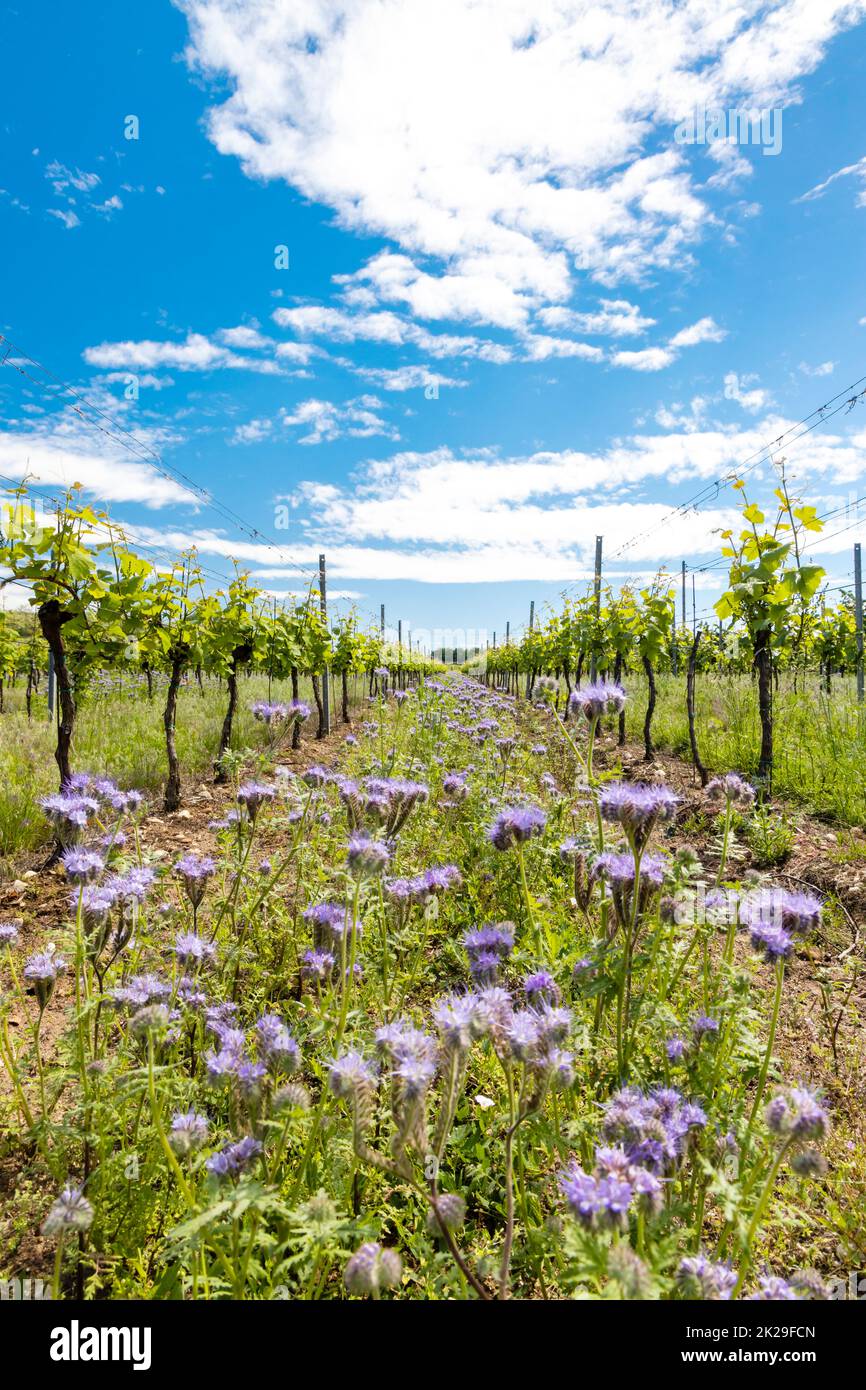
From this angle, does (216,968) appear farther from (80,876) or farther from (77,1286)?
(77,1286)

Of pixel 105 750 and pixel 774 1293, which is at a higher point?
pixel 105 750

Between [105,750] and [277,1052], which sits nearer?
[277,1052]

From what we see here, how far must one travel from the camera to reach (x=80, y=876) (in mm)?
2354

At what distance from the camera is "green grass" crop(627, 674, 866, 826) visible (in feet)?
24.8

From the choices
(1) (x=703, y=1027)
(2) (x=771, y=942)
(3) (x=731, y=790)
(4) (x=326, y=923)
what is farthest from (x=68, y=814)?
(3) (x=731, y=790)

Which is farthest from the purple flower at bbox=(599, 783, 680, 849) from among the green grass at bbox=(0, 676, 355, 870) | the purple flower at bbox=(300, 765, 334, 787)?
the green grass at bbox=(0, 676, 355, 870)

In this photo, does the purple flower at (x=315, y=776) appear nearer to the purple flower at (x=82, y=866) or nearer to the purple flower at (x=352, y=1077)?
the purple flower at (x=82, y=866)

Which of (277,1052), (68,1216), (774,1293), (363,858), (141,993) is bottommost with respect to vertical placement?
(68,1216)

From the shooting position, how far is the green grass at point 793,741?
757cm

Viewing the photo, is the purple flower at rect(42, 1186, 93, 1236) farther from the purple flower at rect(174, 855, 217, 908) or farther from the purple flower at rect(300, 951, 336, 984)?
the purple flower at rect(174, 855, 217, 908)

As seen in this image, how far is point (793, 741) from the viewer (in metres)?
9.45

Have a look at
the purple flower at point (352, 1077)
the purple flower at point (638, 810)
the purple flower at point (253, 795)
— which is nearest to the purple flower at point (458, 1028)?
the purple flower at point (352, 1077)

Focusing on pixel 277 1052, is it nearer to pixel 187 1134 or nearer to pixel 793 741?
pixel 187 1134
